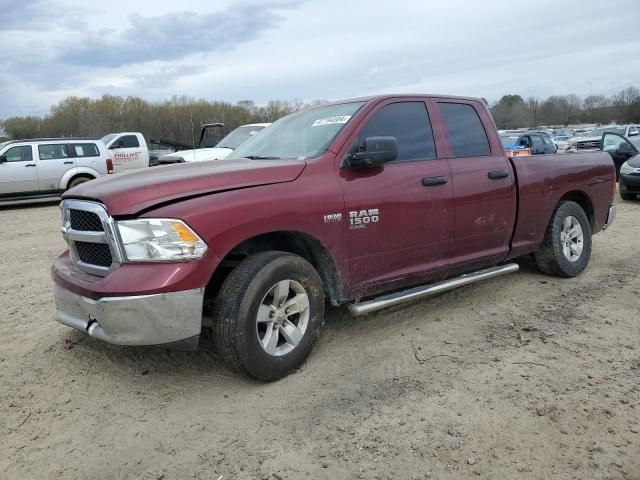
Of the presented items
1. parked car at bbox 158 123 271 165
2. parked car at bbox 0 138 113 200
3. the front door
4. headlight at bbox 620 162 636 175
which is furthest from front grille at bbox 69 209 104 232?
headlight at bbox 620 162 636 175

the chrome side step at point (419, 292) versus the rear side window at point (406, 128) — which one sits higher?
the rear side window at point (406, 128)

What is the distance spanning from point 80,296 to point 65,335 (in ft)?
4.29

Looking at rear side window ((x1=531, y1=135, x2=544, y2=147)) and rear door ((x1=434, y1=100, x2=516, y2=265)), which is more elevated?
rear side window ((x1=531, y1=135, x2=544, y2=147))

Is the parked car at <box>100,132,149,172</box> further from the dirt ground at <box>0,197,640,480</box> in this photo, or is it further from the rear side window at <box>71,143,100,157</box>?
the dirt ground at <box>0,197,640,480</box>

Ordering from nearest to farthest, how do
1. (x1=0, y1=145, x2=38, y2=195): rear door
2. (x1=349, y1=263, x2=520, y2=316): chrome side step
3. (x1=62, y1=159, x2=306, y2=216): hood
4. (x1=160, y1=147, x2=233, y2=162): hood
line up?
(x1=62, y1=159, x2=306, y2=216): hood
(x1=349, y1=263, x2=520, y2=316): chrome side step
(x1=160, y1=147, x2=233, y2=162): hood
(x1=0, y1=145, x2=38, y2=195): rear door

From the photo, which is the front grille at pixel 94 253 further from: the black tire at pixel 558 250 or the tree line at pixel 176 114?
the tree line at pixel 176 114

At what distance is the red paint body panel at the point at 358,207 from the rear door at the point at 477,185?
0.04 ft

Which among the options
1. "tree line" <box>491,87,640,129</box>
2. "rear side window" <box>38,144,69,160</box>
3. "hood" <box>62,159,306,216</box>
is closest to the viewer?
"hood" <box>62,159,306,216</box>

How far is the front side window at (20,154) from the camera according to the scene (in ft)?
46.9

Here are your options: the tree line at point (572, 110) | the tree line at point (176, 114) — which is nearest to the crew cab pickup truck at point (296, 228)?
the tree line at point (176, 114)

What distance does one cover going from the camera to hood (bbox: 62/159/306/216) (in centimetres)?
310

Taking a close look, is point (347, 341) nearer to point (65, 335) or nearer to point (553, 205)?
point (65, 335)

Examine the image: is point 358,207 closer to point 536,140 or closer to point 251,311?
point 251,311

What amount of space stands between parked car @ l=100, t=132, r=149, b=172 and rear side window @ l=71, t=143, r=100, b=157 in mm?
2016
